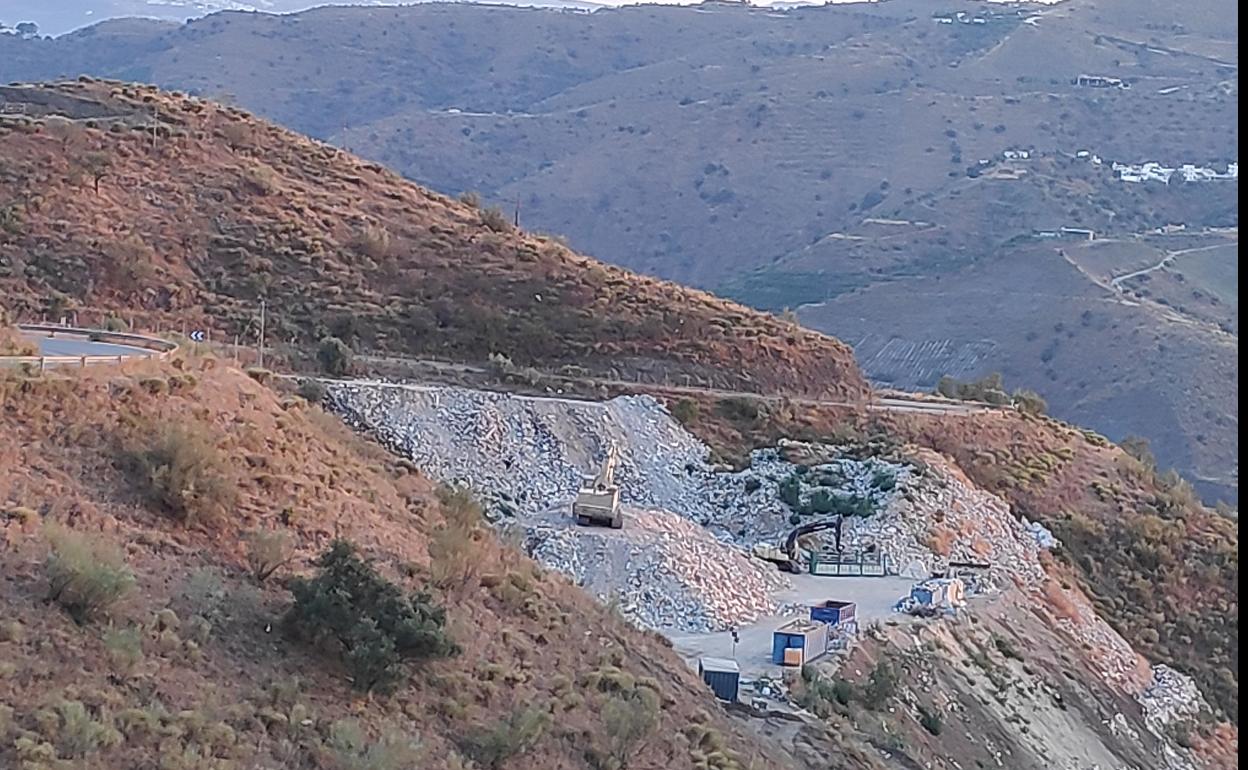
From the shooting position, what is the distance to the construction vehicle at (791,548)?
35938mm

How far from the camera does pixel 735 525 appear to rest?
38.4 meters

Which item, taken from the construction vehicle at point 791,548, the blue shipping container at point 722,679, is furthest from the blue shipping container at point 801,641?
the construction vehicle at point 791,548

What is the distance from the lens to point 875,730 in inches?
1000

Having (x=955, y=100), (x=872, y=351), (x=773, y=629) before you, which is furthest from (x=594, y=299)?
(x=955, y=100)

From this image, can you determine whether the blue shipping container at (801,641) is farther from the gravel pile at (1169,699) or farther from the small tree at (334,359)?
the small tree at (334,359)

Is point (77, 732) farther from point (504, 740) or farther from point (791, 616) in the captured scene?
point (791, 616)

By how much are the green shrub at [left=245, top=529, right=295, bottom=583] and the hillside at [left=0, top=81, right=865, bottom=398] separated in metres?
22.0

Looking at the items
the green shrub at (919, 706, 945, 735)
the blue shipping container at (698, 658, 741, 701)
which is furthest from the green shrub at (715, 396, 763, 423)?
the blue shipping container at (698, 658, 741, 701)

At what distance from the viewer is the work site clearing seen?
31.6m

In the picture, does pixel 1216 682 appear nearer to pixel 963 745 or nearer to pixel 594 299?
pixel 963 745

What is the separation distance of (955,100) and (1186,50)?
29268 millimetres

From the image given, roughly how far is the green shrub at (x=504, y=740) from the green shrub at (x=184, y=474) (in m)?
4.42

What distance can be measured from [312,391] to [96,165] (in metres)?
16.1

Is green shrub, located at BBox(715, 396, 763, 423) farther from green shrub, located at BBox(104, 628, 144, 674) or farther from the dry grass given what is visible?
green shrub, located at BBox(104, 628, 144, 674)
